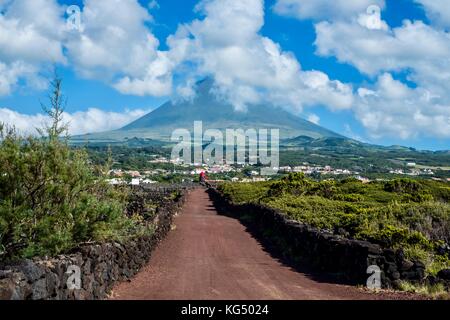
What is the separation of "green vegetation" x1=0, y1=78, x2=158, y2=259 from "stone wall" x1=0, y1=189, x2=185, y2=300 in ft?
1.79

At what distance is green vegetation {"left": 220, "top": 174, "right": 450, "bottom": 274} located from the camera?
54.5ft

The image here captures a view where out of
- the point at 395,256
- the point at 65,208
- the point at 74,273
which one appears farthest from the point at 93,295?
the point at 395,256

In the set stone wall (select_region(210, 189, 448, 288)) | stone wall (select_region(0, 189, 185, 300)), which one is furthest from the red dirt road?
stone wall (select_region(210, 189, 448, 288))

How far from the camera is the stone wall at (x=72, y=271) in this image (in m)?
7.39

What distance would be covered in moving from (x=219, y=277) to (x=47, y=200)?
4.43 metres

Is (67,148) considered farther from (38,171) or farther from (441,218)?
(441,218)

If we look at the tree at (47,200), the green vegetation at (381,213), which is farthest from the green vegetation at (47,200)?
the green vegetation at (381,213)

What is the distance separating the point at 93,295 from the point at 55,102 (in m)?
4.18

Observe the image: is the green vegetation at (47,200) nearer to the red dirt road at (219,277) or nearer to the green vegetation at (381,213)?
the red dirt road at (219,277)

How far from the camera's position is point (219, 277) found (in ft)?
44.3

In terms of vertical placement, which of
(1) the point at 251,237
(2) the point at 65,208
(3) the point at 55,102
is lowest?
(1) the point at 251,237

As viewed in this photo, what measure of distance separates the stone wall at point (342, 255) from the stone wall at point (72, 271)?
484 cm

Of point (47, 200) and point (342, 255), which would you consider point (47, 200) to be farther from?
point (342, 255)
